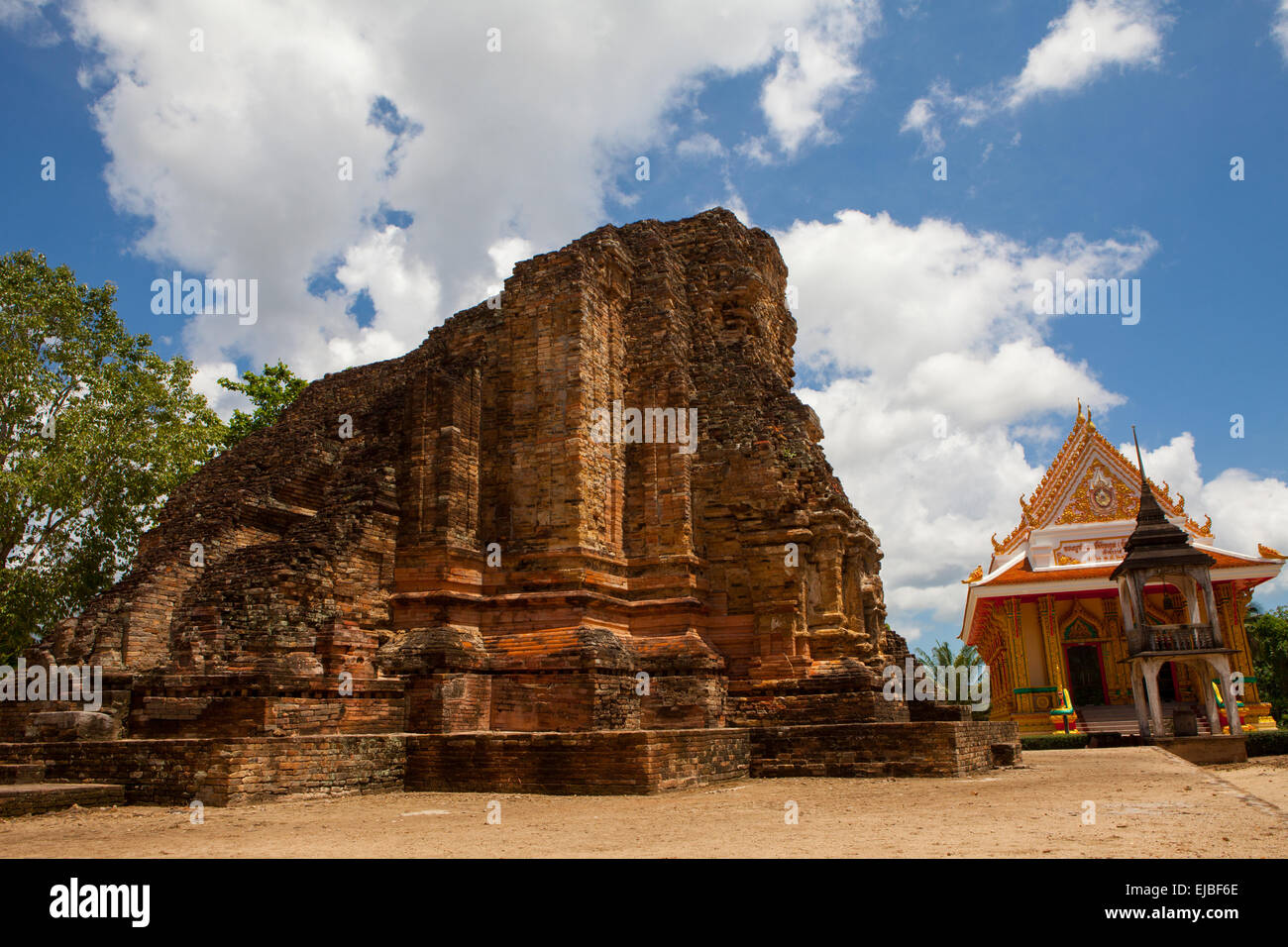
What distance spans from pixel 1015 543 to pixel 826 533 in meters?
16.2

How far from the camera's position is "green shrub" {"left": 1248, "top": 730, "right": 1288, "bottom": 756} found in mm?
21281

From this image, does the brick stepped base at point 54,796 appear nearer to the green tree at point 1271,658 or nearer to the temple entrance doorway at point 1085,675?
the temple entrance doorway at point 1085,675

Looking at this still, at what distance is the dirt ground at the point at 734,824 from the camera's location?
235 inches

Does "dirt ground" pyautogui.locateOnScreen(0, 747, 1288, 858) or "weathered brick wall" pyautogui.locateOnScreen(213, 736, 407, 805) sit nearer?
"dirt ground" pyautogui.locateOnScreen(0, 747, 1288, 858)

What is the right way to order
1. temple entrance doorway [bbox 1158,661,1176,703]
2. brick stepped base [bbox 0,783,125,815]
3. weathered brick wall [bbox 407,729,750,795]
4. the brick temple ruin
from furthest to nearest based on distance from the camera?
temple entrance doorway [bbox 1158,661,1176,703]
the brick temple ruin
weathered brick wall [bbox 407,729,750,795]
brick stepped base [bbox 0,783,125,815]

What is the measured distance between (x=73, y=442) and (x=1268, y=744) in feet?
96.5

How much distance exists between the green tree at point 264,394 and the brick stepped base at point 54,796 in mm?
20707

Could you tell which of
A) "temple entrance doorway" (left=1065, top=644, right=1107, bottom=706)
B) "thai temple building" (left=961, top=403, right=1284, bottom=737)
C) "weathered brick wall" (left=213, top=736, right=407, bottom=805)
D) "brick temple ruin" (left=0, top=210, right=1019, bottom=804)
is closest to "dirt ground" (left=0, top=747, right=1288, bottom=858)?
"weathered brick wall" (left=213, top=736, right=407, bottom=805)

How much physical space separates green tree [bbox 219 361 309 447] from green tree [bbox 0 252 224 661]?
3.13 m

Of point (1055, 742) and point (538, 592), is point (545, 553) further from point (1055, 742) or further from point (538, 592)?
point (1055, 742)

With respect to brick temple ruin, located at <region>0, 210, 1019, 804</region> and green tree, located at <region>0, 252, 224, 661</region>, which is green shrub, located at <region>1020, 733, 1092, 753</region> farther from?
green tree, located at <region>0, 252, 224, 661</region>

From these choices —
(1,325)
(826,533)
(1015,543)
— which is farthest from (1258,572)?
(1,325)
